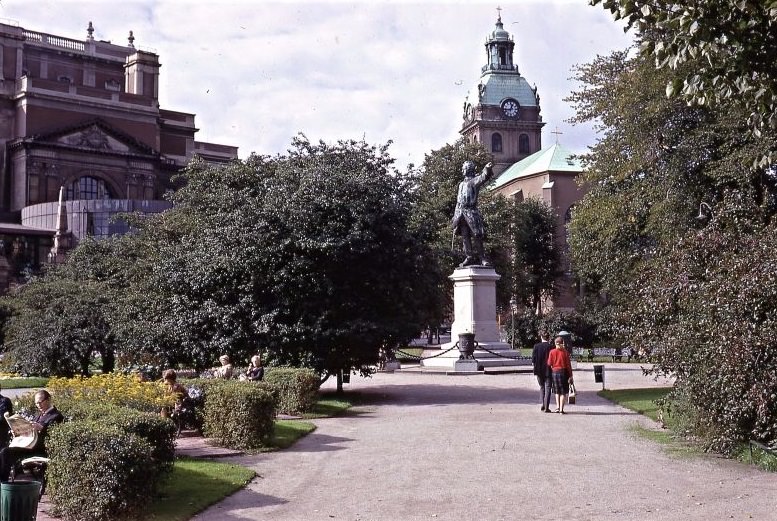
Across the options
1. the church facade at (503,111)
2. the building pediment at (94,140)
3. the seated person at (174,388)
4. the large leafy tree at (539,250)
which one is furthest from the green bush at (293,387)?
the church facade at (503,111)

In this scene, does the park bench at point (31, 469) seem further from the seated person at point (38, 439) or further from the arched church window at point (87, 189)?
the arched church window at point (87, 189)

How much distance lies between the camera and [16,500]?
766 centimetres

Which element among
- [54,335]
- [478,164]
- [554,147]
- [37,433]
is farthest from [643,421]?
[554,147]

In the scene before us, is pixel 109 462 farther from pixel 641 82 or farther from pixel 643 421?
pixel 641 82

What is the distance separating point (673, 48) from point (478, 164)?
175ft

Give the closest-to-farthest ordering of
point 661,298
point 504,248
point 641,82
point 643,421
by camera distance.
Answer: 1. point 661,298
2. point 643,421
3. point 641,82
4. point 504,248

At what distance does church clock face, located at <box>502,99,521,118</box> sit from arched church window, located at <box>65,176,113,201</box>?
51.0 meters

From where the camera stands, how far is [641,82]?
2206 cm

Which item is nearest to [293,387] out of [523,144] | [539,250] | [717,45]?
[717,45]

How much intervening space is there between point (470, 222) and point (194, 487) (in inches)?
966

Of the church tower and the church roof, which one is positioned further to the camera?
the church tower

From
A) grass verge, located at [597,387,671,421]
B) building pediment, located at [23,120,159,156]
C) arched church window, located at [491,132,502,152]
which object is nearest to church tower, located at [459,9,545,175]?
arched church window, located at [491,132,502,152]

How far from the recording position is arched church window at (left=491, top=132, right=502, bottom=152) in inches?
4205

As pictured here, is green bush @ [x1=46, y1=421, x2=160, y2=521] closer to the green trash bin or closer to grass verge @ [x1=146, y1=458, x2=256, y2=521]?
grass verge @ [x1=146, y1=458, x2=256, y2=521]
